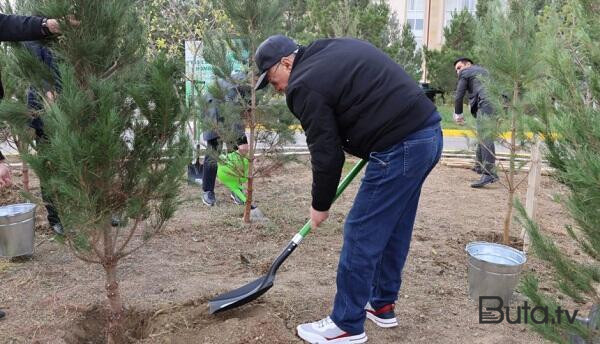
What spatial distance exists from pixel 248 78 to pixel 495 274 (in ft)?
9.60

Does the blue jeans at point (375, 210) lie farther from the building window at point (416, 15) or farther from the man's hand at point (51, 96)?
the building window at point (416, 15)

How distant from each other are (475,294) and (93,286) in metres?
2.68

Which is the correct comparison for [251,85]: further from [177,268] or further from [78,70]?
[78,70]

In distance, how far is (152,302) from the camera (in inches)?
134

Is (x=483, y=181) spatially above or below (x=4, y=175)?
below

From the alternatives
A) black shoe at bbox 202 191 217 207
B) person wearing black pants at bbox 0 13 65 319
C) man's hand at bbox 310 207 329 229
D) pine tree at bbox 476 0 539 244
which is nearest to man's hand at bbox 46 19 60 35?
person wearing black pants at bbox 0 13 65 319

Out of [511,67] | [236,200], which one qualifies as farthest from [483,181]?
[236,200]

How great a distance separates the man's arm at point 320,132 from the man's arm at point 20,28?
128 cm

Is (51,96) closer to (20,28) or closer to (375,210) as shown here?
(20,28)

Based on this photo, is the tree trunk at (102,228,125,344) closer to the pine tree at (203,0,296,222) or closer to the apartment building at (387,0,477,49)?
the pine tree at (203,0,296,222)

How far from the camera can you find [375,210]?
2.71 meters

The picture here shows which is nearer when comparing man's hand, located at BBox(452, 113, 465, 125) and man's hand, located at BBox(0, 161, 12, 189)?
man's hand, located at BBox(0, 161, 12, 189)

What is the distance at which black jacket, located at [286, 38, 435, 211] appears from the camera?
8.35ft

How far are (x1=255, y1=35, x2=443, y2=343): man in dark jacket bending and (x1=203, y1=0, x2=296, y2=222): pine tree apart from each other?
2.13 m
